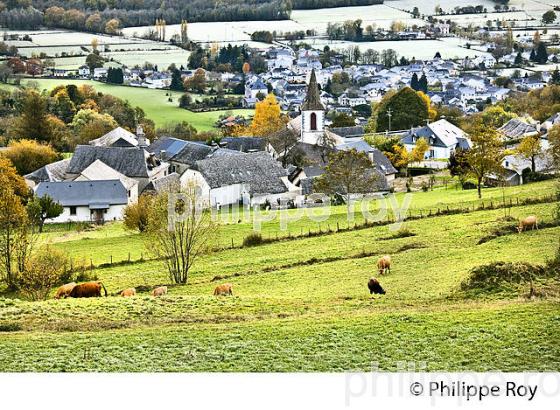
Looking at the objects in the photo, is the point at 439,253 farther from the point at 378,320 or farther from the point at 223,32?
the point at 223,32

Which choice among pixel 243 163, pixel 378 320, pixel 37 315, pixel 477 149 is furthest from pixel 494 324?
pixel 243 163

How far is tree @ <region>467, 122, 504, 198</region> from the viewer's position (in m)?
14.1

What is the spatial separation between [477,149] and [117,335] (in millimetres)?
8979

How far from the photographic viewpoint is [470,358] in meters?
7.71

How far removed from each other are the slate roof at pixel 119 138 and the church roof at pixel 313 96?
3.54m

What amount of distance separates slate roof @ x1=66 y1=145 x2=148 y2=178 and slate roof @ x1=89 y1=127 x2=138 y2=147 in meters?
0.16

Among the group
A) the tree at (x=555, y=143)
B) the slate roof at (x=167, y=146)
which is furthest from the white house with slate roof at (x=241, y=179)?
the tree at (x=555, y=143)

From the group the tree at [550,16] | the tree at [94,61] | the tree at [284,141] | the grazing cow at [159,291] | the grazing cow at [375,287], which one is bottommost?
the tree at [284,141]

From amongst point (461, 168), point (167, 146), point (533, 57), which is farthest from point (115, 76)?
point (167, 146)

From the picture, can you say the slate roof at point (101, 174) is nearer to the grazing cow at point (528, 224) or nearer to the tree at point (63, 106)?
the tree at point (63, 106)

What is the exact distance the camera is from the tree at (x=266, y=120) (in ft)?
53.2

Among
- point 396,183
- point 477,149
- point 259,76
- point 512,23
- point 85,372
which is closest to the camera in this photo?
point 85,372

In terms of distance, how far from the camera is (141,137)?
18250 mm

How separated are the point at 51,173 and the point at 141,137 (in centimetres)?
456
